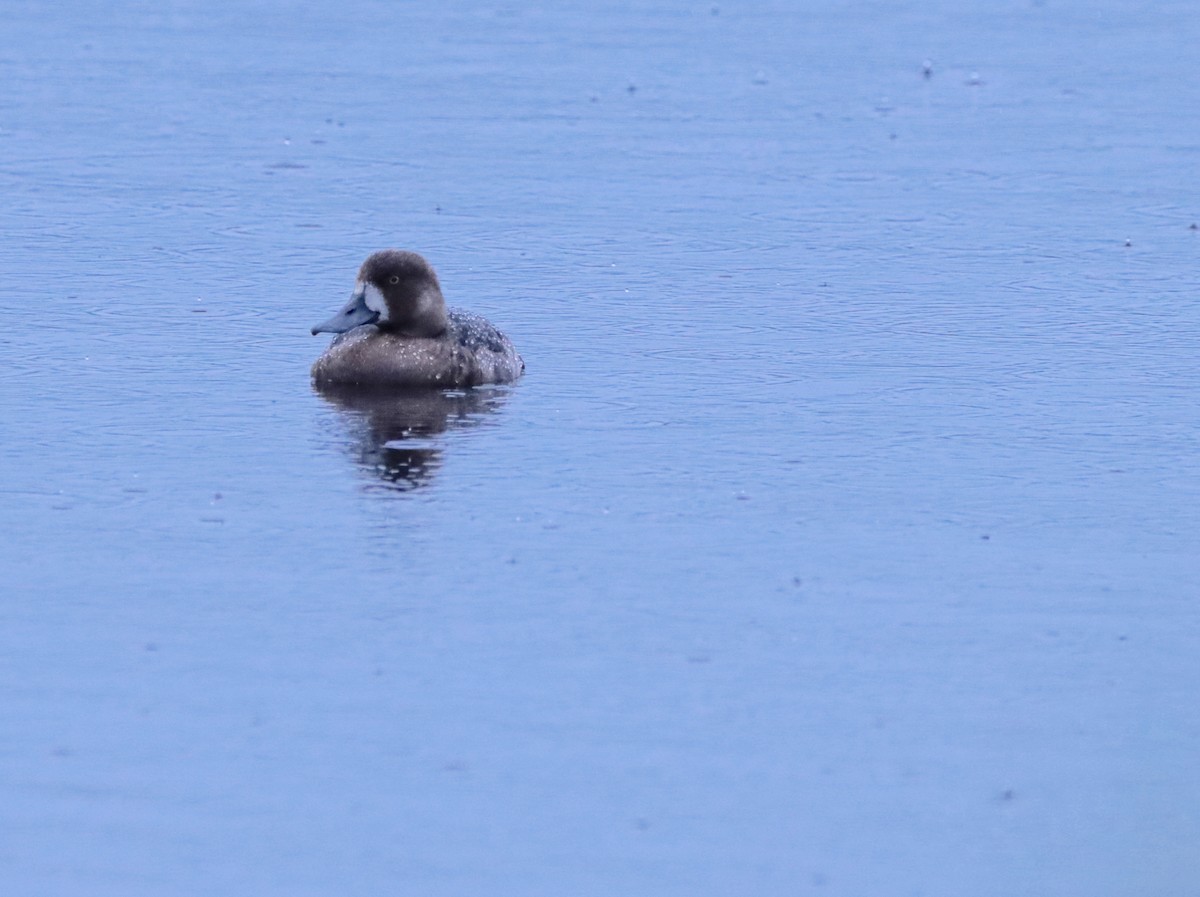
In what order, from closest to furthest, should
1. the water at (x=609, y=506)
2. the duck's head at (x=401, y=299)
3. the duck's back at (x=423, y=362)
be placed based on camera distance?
the water at (x=609, y=506) → the duck's back at (x=423, y=362) → the duck's head at (x=401, y=299)

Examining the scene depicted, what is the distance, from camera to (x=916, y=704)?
7348 millimetres

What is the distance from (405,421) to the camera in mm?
10922

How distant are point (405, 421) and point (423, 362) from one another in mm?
719

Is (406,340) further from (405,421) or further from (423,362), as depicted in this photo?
(405,421)

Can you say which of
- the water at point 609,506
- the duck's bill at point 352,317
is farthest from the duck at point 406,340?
the water at point 609,506

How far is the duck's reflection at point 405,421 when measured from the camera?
394 inches

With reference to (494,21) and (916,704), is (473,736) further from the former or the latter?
(494,21)

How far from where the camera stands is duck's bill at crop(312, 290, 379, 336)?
11.7 meters

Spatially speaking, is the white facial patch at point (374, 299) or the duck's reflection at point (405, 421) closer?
the duck's reflection at point (405, 421)

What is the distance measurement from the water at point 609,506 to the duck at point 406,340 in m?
0.16

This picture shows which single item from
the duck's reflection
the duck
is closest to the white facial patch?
the duck

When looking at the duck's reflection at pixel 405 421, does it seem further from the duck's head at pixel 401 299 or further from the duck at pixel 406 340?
the duck's head at pixel 401 299

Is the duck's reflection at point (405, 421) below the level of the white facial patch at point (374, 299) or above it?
below

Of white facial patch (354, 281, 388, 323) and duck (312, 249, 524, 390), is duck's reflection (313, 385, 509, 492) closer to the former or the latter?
duck (312, 249, 524, 390)
